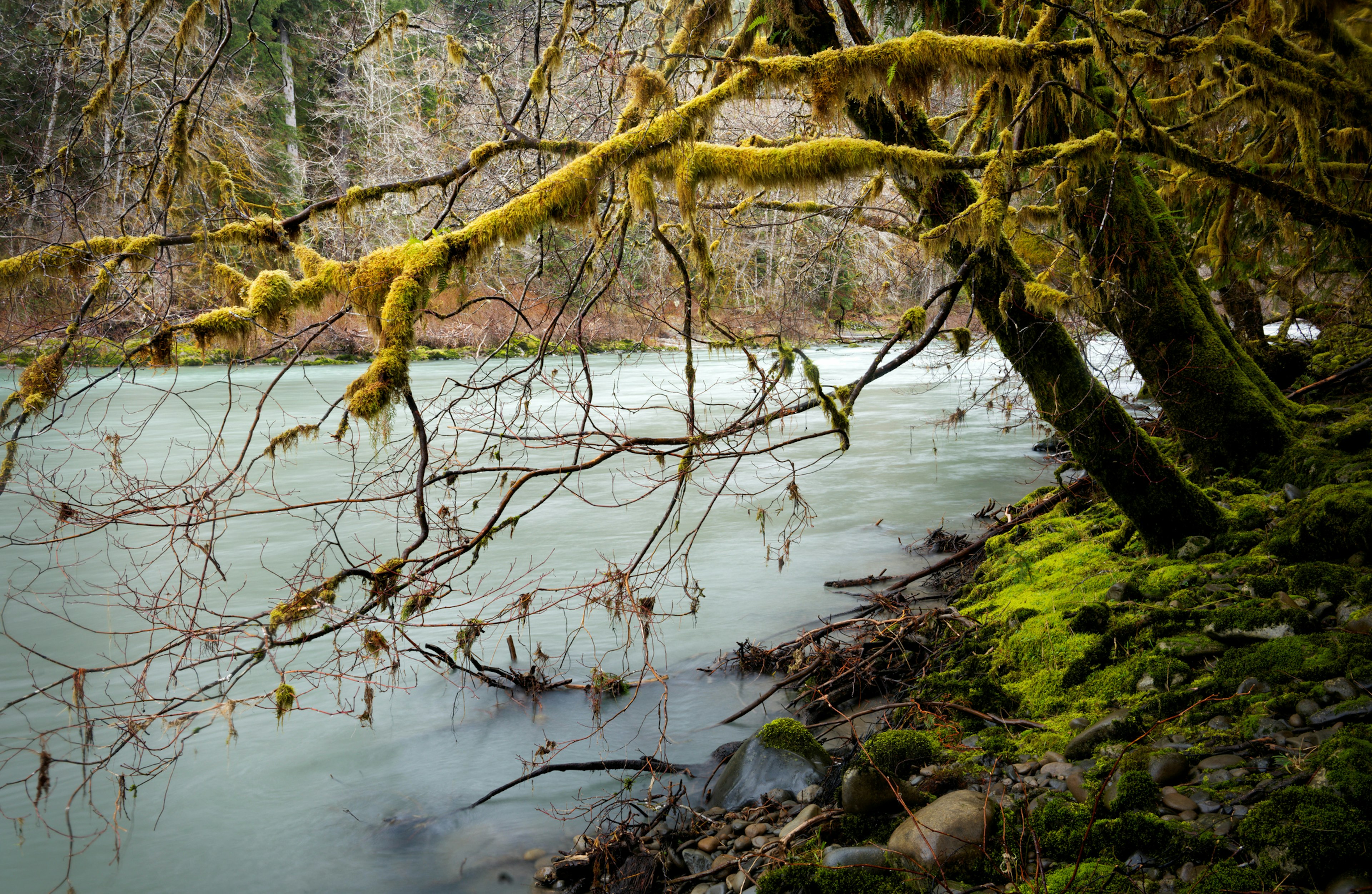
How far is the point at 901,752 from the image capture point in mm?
3674

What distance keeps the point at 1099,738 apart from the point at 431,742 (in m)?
4.24

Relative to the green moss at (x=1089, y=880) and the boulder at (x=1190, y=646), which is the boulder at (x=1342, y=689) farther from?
the green moss at (x=1089, y=880)

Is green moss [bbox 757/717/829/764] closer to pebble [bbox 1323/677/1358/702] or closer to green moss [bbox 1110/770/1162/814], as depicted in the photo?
green moss [bbox 1110/770/1162/814]

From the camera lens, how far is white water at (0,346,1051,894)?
14.5ft

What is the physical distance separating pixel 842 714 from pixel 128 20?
5.39m

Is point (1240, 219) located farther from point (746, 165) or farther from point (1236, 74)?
point (746, 165)

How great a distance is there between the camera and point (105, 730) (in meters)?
5.91

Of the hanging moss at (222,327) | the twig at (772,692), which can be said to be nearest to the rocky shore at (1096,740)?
the twig at (772,692)

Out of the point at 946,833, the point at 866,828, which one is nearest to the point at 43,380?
the point at 866,828

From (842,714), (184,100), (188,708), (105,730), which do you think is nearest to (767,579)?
(842,714)

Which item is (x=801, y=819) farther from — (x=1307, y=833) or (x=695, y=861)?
(x=1307, y=833)

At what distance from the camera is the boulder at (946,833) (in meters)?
2.93

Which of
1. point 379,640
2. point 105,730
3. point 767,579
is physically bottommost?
point 105,730

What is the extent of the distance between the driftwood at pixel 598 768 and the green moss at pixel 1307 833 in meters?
2.89
